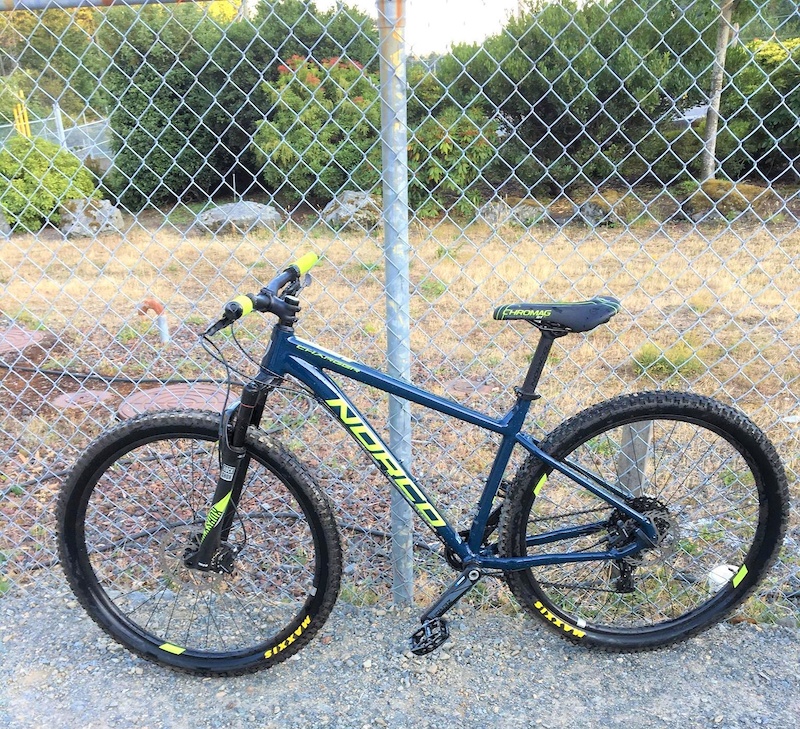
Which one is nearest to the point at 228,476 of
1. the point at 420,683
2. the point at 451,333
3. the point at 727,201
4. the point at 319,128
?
the point at 420,683

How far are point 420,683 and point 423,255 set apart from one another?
4979 millimetres

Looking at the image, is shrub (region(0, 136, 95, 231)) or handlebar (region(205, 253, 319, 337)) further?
shrub (region(0, 136, 95, 231))

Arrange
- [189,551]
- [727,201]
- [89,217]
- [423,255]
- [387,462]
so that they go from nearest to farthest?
[387,462] → [189,551] → [423,255] → [727,201] → [89,217]

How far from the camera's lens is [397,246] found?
2182mm

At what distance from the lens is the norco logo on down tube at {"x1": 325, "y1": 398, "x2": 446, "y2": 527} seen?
2.10 meters

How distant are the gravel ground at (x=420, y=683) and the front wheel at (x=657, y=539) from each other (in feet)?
0.45

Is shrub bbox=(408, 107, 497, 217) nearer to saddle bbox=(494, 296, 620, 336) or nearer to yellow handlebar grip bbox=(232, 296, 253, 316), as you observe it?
saddle bbox=(494, 296, 620, 336)

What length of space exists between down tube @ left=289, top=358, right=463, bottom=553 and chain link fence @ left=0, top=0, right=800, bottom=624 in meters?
0.45

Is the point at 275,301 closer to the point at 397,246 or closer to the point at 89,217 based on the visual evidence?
the point at 397,246

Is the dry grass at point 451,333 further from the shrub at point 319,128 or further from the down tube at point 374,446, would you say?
the shrub at point 319,128

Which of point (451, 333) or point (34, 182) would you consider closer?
point (451, 333)

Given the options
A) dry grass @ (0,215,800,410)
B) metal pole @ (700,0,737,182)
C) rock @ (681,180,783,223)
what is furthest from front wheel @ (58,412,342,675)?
rock @ (681,180,783,223)

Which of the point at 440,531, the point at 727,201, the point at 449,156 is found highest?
the point at 727,201

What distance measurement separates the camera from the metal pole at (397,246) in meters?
1.96
